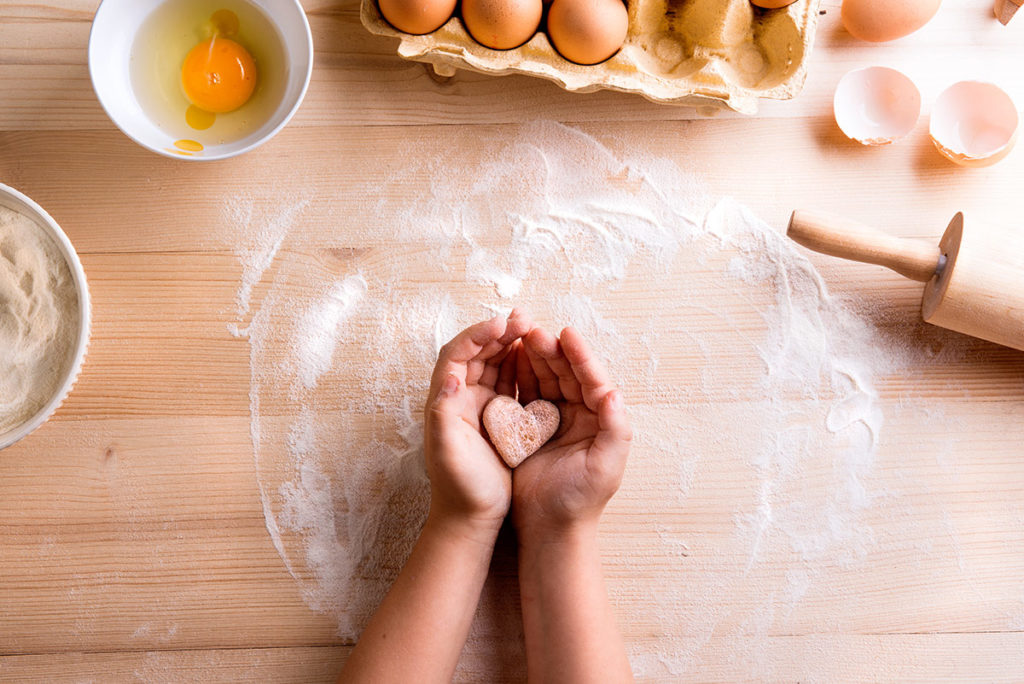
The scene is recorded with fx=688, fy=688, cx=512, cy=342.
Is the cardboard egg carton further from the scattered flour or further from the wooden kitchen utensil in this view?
the wooden kitchen utensil

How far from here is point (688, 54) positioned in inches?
28.5

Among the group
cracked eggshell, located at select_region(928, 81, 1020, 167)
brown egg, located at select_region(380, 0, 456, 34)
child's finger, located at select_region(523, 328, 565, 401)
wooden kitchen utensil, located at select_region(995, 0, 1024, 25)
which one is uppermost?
wooden kitchen utensil, located at select_region(995, 0, 1024, 25)

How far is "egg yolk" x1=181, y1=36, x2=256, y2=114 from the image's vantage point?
0.68 m

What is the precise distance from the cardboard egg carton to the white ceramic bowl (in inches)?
2.9

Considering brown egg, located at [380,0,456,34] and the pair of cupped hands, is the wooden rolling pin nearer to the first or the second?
the pair of cupped hands

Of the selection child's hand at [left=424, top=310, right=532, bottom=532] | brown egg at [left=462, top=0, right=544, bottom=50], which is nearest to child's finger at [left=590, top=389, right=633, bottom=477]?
child's hand at [left=424, top=310, right=532, bottom=532]

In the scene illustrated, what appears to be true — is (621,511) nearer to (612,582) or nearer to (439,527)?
(612,582)

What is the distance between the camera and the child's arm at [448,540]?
66 centimetres

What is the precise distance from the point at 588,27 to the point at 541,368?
34 centimetres

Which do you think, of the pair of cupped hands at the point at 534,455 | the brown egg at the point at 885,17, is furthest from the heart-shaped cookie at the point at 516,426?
the brown egg at the point at 885,17

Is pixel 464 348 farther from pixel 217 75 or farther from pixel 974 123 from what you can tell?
pixel 974 123

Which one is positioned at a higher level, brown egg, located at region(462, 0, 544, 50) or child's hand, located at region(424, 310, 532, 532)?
brown egg, located at region(462, 0, 544, 50)

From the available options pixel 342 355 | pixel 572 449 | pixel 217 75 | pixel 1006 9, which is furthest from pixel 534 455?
pixel 1006 9

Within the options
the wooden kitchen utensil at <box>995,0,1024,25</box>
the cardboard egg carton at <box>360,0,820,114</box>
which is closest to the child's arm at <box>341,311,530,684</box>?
the cardboard egg carton at <box>360,0,820,114</box>
